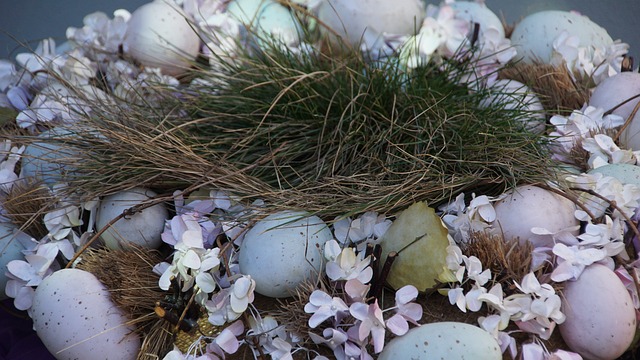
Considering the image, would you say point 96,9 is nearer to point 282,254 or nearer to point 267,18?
point 267,18

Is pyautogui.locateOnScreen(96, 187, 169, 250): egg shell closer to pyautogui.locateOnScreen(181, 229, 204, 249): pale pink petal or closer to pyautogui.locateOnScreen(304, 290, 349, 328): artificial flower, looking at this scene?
pyautogui.locateOnScreen(181, 229, 204, 249): pale pink petal

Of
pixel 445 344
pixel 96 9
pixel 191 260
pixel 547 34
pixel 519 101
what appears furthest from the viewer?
pixel 96 9

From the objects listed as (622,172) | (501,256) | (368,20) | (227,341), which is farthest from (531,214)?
(368,20)

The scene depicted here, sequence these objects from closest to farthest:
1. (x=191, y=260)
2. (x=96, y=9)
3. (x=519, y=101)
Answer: (x=191, y=260) < (x=519, y=101) < (x=96, y=9)

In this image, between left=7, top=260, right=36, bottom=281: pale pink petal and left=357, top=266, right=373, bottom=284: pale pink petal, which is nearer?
left=357, top=266, right=373, bottom=284: pale pink petal

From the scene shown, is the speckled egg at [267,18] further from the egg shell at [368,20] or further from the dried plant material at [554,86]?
the dried plant material at [554,86]

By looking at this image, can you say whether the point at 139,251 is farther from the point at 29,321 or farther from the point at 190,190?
the point at 29,321

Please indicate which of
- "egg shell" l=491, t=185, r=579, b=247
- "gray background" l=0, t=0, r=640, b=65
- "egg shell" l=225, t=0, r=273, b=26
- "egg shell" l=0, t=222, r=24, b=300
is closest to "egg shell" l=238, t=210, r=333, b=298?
"egg shell" l=491, t=185, r=579, b=247

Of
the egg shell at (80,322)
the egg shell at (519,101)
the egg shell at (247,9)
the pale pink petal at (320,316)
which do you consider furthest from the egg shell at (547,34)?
the egg shell at (80,322)
